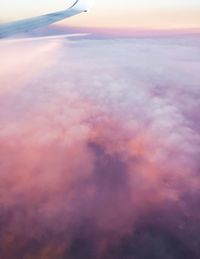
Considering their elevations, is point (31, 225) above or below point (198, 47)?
above

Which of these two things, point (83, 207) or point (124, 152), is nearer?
point (83, 207)

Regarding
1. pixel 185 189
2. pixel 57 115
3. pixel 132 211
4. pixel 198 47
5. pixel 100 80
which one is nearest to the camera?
pixel 132 211

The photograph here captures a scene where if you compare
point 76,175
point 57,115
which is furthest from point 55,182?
point 57,115

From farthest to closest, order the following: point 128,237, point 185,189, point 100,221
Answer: point 185,189 → point 100,221 → point 128,237

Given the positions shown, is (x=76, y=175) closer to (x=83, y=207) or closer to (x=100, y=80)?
(x=83, y=207)

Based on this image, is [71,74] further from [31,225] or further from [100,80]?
[31,225]

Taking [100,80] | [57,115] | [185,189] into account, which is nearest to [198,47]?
[100,80]

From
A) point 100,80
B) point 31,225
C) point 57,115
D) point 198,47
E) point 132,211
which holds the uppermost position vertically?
point 31,225
